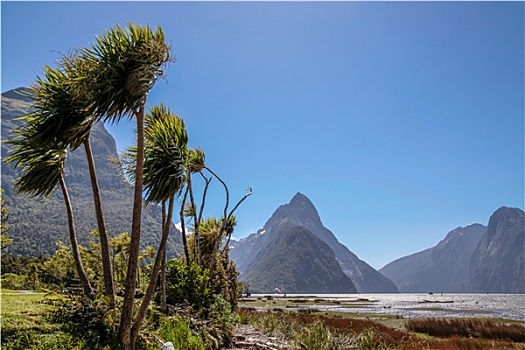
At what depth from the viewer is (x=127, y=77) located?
7.75 m

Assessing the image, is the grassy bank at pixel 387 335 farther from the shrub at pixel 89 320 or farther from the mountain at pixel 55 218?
the mountain at pixel 55 218

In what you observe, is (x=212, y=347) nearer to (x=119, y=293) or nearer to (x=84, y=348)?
(x=119, y=293)

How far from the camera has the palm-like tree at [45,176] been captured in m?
8.72

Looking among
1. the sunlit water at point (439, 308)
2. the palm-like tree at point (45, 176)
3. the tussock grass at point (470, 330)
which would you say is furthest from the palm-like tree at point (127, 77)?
the sunlit water at point (439, 308)

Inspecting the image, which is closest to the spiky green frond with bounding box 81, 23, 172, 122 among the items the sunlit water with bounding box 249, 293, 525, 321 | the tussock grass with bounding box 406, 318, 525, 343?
the tussock grass with bounding box 406, 318, 525, 343

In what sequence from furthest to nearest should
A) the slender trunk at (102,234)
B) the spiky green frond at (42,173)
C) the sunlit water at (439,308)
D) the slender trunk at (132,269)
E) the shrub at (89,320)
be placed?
the sunlit water at (439,308)
the spiky green frond at (42,173)
the slender trunk at (102,234)
the slender trunk at (132,269)
the shrub at (89,320)

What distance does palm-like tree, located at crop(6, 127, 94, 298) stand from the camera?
8.72 metres

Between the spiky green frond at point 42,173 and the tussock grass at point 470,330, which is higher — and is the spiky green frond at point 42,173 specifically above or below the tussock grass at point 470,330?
above

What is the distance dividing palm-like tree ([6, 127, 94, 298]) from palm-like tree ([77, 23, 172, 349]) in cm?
165

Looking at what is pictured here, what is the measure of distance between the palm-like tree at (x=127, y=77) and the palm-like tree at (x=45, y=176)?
165cm

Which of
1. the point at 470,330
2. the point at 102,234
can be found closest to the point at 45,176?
the point at 102,234

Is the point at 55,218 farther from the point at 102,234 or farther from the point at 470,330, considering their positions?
the point at 102,234

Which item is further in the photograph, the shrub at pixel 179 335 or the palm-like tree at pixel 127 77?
the shrub at pixel 179 335

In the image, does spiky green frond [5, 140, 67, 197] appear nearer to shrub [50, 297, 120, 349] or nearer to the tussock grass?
shrub [50, 297, 120, 349]
